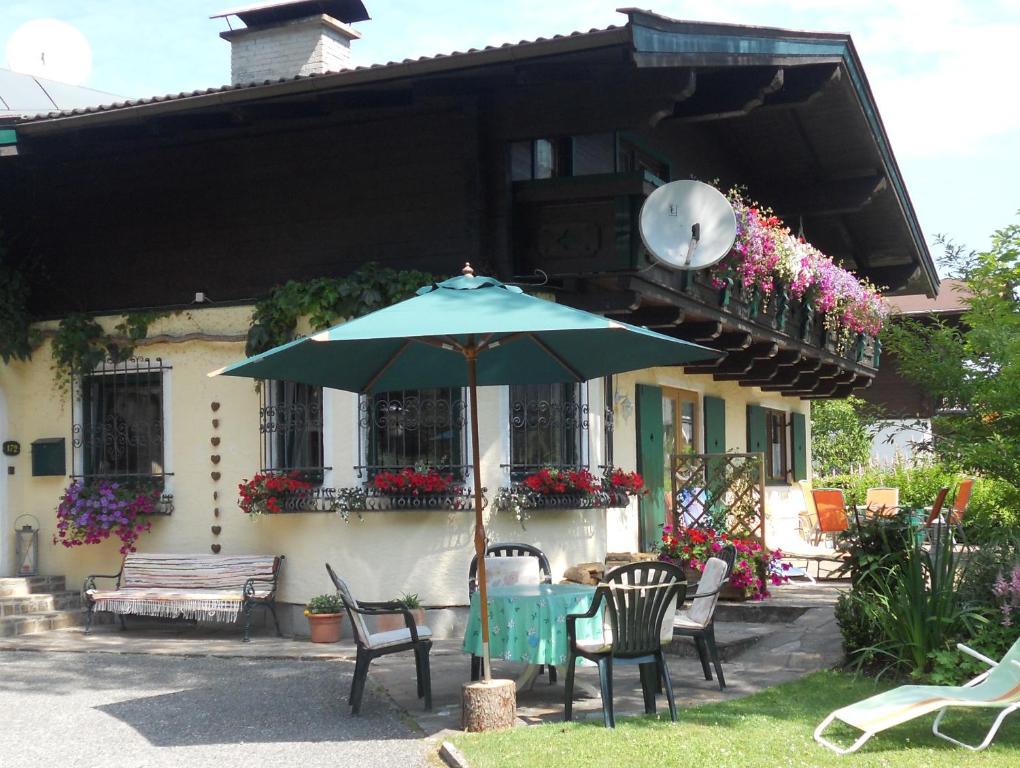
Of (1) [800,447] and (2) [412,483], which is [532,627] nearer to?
(2) [412,483]

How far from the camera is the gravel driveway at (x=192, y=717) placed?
6023 mm

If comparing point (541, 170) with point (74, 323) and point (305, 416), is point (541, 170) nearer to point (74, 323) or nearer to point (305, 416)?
point (305, 416)

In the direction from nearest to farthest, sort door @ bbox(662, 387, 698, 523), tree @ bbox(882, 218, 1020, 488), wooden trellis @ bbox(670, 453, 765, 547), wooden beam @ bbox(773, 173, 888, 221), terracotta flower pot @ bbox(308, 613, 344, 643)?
tree @ bbox(882, 218, 1020, 488) < terracotta flower pot @ bbox(308, 613, 344, 643) < wooden trellis @ bbox(670, 453, 765, 547) < door @ bbox(662, 387, 698, 523) < wooden beam @ bbox(773, 173, 888, 221)

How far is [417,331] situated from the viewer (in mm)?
5895

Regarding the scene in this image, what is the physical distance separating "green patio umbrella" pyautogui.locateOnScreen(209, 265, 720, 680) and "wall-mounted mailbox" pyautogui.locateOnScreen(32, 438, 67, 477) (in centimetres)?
529

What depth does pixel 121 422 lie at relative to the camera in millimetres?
11422

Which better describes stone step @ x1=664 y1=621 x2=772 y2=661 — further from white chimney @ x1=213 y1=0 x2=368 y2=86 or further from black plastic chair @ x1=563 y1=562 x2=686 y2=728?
white chimney @ x1=213 y1=0 x2=368 y2=86

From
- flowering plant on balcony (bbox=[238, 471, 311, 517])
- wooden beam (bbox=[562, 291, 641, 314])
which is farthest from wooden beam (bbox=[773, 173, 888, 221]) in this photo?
flowering plant on balcony (bbox=[238, 471, 311, 517])

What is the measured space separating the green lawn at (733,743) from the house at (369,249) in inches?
152

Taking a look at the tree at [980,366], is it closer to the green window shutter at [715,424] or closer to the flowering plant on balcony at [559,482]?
the flowering plant on balcony at [559,482]

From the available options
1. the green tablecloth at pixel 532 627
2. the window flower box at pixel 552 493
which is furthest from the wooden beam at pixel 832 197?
the green tablecloth at pixel 532 627

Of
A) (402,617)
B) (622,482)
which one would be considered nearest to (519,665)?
(402,617)

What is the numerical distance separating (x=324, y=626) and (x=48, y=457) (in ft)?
11.9

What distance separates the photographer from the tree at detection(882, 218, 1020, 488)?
321 inches
